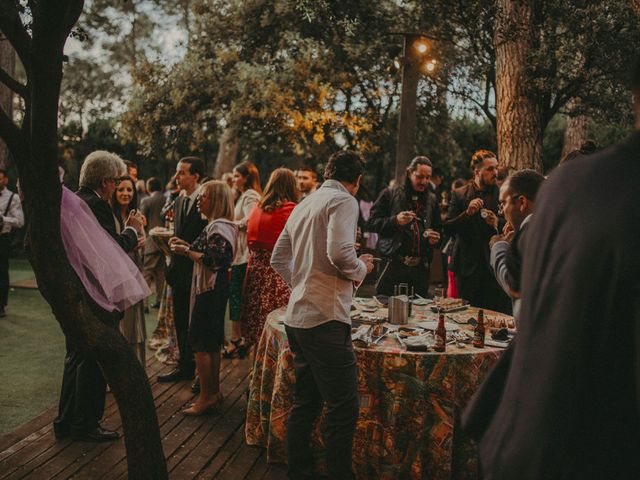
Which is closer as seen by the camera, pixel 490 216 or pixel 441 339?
pixel 441 339

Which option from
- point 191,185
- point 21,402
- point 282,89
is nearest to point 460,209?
point 191,185

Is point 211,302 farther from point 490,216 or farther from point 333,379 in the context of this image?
point 490,216

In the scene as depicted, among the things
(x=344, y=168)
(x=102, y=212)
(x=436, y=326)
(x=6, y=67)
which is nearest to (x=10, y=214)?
(x=6, y=67)

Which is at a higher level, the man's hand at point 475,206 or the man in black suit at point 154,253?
the man's hand at point 475,206

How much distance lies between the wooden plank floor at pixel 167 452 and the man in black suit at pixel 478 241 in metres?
2.33

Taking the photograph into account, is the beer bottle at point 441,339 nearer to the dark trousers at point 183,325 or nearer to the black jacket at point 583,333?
the black jacket at point 583,333

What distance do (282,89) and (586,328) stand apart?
1023cm

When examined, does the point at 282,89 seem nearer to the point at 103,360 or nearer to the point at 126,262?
the point at 126,262

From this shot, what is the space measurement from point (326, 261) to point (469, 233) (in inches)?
102

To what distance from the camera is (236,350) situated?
6.28 metres


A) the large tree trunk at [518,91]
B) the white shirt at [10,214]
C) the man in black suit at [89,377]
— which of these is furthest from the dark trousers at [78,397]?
the large tree trunk at [518,91]

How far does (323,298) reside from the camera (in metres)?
3.12

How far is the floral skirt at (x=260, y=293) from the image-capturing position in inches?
205

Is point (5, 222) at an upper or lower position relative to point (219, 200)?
lower
